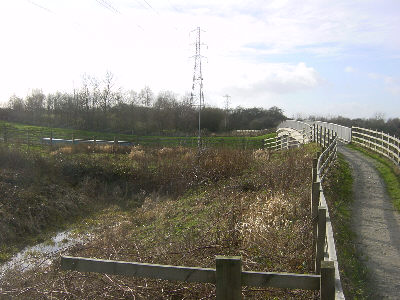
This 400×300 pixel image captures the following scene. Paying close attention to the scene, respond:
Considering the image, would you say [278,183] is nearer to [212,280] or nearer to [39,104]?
[212,280]

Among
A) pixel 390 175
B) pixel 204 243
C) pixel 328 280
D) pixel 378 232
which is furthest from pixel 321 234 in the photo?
pixel 390 175

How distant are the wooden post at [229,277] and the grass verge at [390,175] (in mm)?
11288

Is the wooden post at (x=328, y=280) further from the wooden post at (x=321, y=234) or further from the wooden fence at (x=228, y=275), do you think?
the wooden post at (x=321, y=234)

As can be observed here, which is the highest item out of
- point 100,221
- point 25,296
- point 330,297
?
point 330,297

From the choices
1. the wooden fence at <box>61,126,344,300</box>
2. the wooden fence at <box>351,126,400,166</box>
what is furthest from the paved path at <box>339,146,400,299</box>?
the wooden fence at <box>351,126,400,166</box>

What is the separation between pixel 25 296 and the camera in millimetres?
7172

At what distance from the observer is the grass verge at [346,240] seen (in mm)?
6870

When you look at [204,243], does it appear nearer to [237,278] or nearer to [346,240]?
[346,240]

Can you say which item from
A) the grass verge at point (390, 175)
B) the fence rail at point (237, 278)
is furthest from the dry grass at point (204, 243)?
the grass verge at point (390, 175)

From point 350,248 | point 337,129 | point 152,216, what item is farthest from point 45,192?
point 337,129

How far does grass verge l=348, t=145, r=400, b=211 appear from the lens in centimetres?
1474

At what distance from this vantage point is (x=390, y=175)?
749 inches

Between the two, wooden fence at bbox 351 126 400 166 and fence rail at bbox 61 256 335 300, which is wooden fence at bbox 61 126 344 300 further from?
wooden fence at bbox 351 126 400 166

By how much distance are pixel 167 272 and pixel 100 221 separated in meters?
16.3
